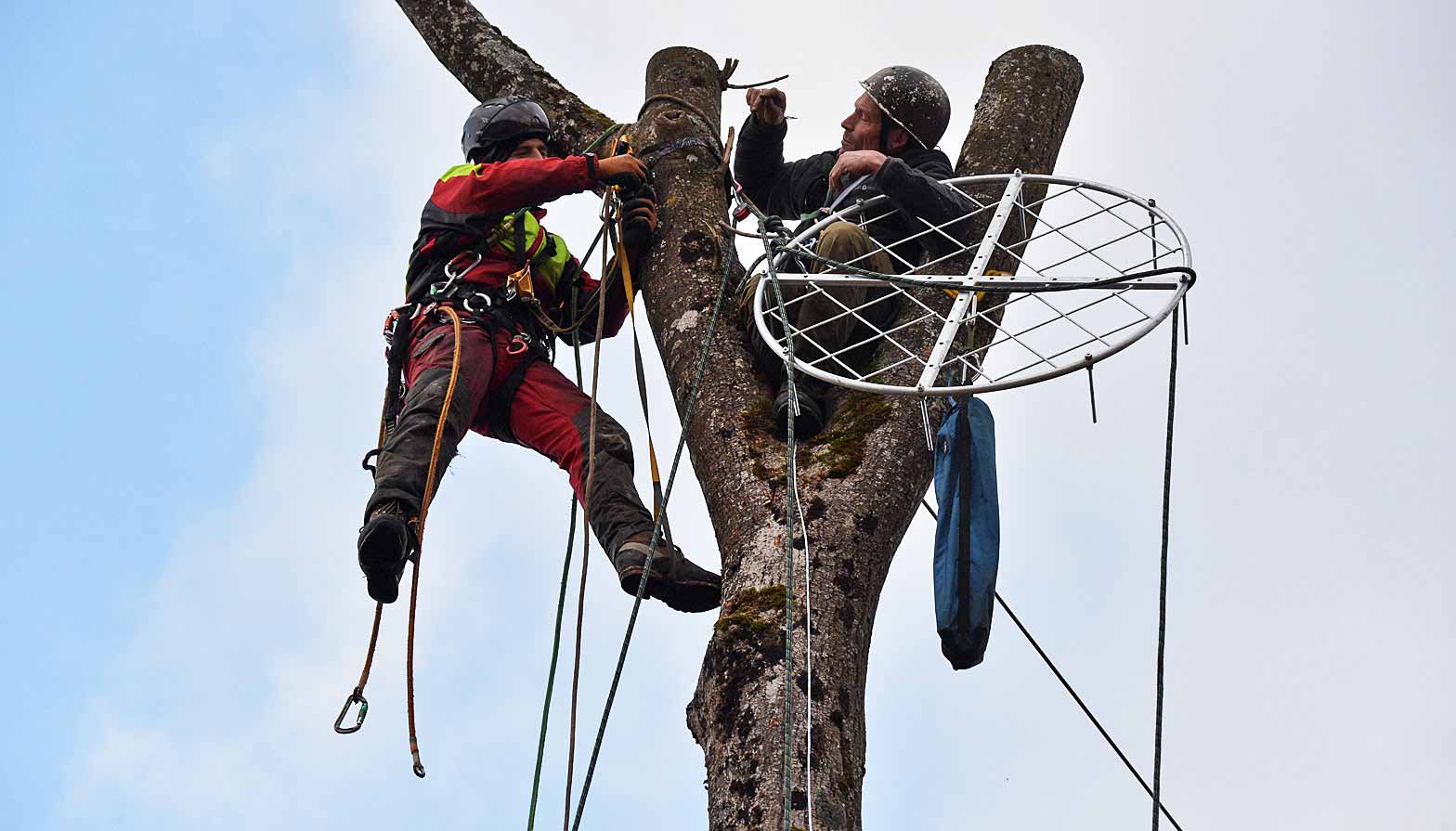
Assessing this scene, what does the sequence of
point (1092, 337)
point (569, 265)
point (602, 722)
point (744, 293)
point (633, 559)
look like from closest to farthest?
1. point (1092, 337)
2. point (602, 722)
3. point (633, 559)
4. point (744, 293)
5. point (569, 265)

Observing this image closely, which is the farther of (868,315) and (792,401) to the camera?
(868,315)

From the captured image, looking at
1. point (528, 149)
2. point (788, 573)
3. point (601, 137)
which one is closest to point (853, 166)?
point (601, 137)

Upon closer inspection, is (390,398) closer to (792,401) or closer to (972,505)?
(792,401)

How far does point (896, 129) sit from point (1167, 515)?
2.59m

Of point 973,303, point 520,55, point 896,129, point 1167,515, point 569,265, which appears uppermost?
point 520,55

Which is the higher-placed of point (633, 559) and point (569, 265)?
point (569, 265)

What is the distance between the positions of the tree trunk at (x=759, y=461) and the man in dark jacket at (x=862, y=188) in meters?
0.16

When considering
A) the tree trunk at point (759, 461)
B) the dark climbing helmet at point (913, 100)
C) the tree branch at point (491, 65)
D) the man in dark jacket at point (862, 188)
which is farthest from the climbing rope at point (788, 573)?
the tree branch at point (491, 65)

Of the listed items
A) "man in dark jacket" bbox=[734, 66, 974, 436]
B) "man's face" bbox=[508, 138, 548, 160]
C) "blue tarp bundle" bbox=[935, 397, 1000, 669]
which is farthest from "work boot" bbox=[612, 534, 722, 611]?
"man's face" bbox=[508, 138, 548, 160]

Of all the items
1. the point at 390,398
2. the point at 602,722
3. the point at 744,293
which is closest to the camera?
the point at 602,722

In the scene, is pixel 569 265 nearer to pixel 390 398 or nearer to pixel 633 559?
pixel 390 398

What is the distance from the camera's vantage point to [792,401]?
446cm

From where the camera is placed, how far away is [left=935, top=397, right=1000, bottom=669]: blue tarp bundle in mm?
4309

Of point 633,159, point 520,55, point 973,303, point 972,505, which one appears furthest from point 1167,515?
point 520,55
